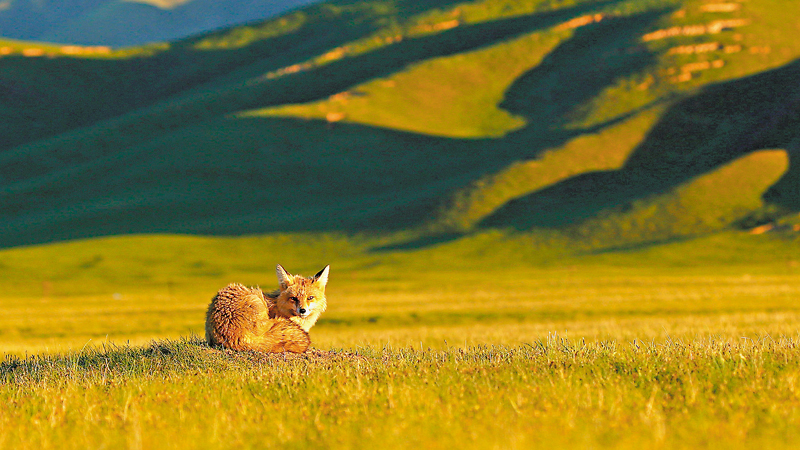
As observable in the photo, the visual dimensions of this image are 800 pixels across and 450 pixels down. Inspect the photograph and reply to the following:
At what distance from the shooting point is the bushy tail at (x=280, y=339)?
1393cm

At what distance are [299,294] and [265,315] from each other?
670mm

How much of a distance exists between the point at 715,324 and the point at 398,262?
78.0m

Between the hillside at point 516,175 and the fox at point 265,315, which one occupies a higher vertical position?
the hillside at point 516,175

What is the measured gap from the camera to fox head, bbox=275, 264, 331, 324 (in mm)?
14039

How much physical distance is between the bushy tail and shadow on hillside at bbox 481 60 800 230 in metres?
117

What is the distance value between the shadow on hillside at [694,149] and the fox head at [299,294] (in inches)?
4606

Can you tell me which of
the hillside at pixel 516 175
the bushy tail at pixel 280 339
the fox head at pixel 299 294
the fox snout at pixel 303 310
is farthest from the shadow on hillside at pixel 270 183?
the fox snout at pixel 303 310

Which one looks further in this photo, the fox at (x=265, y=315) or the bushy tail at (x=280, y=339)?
the bushy tail at (x=280, y=339)

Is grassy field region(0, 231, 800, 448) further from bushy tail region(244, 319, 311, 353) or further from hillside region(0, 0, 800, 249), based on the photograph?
hillside region(0, 0, 800, 249)

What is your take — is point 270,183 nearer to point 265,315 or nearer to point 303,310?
point 265,315

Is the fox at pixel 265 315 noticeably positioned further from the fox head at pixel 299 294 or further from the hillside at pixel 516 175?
the hillside at pixel 516 175

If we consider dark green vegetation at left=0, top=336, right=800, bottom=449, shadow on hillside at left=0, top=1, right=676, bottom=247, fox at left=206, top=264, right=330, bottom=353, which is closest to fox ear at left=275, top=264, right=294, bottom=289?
fox at left=206, top=264, right=330, bottom=353

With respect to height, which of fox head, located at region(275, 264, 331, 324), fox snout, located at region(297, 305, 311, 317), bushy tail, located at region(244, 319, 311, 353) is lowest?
bushy tail, located at region(244, 319, 311, 353)

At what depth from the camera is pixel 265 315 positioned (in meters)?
14.1
